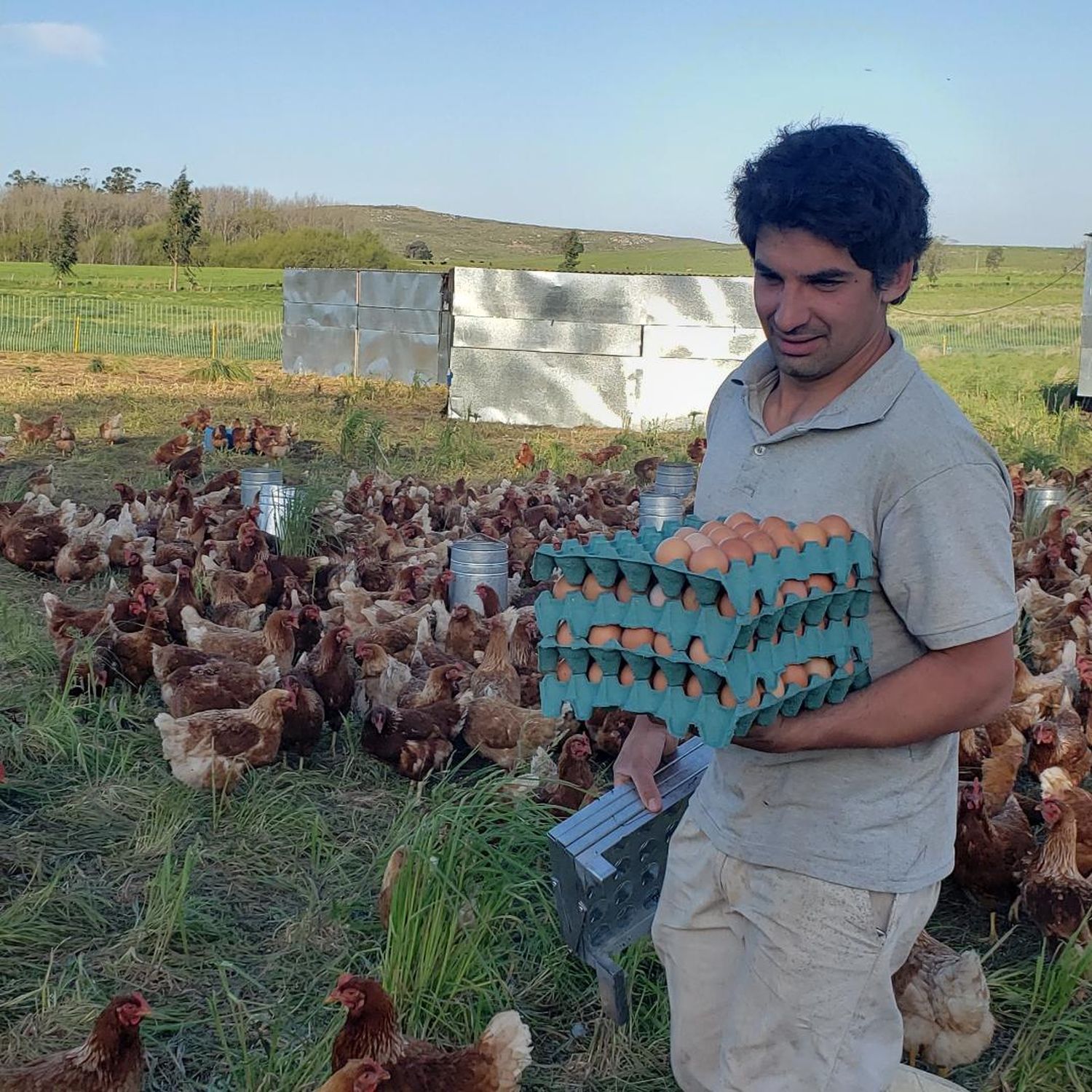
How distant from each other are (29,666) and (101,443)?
27.9ft

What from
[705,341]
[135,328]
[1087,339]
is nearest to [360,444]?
[705,341]

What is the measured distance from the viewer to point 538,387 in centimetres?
1781

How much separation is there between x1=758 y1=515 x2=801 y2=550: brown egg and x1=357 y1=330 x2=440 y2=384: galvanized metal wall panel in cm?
1981

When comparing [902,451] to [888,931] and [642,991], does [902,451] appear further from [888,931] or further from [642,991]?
[642,991]

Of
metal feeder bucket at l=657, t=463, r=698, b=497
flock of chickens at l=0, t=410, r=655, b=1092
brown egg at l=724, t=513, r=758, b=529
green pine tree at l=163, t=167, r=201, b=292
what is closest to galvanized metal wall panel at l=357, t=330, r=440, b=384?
flock of chickens at l=0, t=410, r=655, b=1092

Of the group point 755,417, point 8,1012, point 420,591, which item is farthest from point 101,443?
point 755,417

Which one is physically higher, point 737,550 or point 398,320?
point 398,320

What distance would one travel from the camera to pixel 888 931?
1.95 m

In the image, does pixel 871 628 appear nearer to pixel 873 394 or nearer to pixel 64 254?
pixel 873 394

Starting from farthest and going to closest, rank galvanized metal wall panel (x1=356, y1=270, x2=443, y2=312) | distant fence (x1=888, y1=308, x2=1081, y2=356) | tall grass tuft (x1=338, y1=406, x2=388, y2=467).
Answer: distant fence (x1=888, y1=308, x2=1081, y2=356) → galvanized metal wall panel (x1=356, y1=270, x2=443, y2=312) → tall grass tuft (x1=338, y1=406, x2=388, y2=467)

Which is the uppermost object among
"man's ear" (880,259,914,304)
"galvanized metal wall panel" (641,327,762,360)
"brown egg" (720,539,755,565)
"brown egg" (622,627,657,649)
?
"galvanized metal wall panel" (641,327,762,360)

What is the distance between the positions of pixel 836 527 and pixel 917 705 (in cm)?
32

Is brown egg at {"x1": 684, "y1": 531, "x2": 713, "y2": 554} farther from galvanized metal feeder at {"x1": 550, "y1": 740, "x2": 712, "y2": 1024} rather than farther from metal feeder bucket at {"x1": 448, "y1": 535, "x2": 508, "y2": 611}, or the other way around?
metal feeder bucket at {"x1": 448, "y1": 535, "x2": 508, "y2": 611}

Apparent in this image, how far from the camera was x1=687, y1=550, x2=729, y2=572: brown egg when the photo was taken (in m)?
1.66
